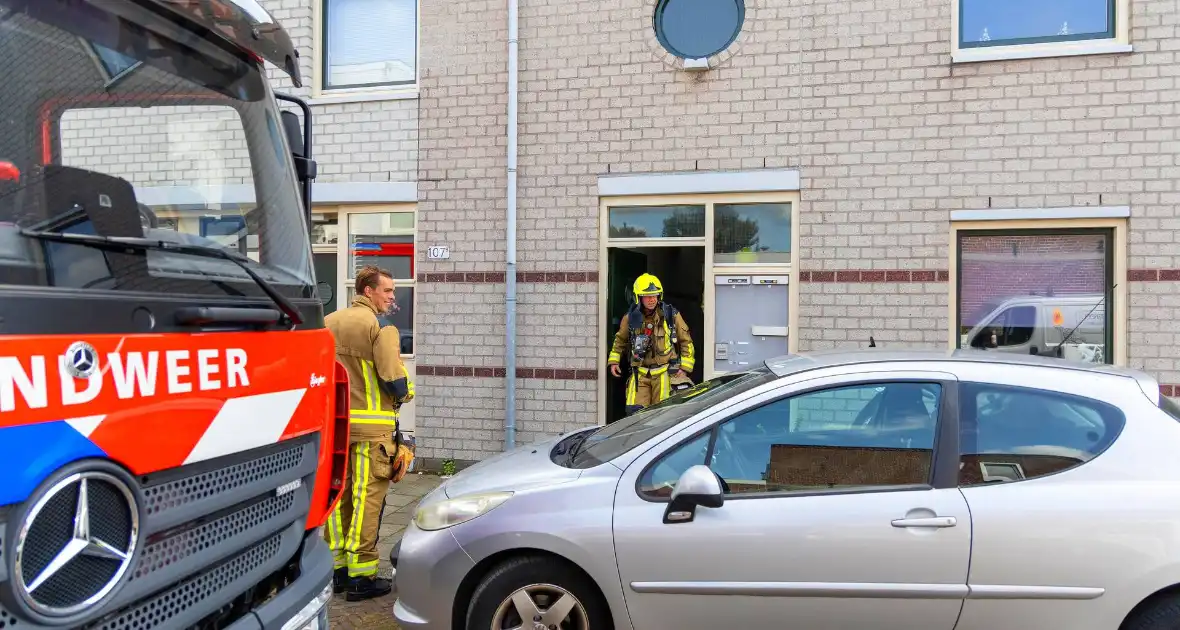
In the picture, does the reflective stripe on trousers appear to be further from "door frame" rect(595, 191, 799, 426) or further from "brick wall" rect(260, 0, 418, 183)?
"brick wall" rect(260, 0, 418, 183)

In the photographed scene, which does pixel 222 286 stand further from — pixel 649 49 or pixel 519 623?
pixel 649 49

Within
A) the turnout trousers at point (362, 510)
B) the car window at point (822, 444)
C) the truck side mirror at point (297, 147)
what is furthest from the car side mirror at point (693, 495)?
the turnout trousers at point (362, 510)

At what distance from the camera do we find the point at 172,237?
230 cm

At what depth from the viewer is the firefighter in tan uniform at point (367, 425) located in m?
4.45

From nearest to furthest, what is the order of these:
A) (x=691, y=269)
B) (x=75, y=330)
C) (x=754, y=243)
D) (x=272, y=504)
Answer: (x=75, y=330), (x=272, y=504), (x=754, y=243), (x=691, y=269)

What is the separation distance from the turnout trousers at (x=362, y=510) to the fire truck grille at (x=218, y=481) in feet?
6.38

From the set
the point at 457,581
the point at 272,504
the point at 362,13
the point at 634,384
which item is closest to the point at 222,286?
the point at 272,504

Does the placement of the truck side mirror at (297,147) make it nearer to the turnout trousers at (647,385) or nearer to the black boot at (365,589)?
the black boot at (365,589)

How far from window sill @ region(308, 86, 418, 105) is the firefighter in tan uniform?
3560mm

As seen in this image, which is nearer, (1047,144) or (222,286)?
(222,286)

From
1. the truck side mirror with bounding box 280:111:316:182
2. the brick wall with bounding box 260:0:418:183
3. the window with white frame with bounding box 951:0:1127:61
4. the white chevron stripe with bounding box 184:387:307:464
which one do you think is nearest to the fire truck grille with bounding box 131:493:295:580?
the white chevron stripe with bounding box 184:387:307:464

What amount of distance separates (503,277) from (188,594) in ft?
17.7

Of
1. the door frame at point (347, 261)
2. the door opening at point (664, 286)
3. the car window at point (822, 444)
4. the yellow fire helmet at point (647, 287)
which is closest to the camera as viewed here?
Answer: the car window at point (822, 444)

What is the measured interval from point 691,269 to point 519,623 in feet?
16.3
